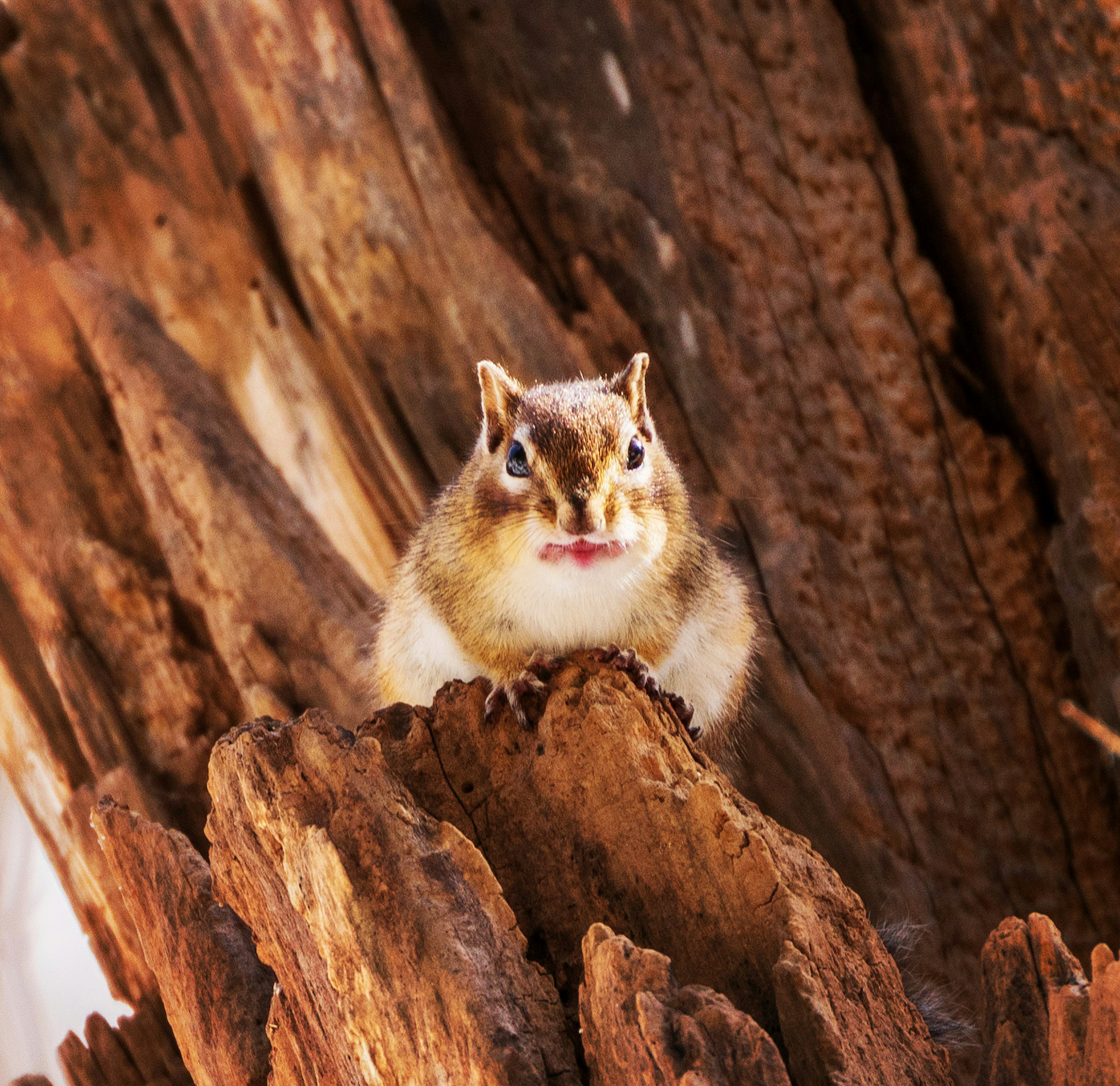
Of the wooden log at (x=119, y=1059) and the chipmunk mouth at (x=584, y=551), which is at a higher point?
the chipmunk mouth at (x=584, y=551)

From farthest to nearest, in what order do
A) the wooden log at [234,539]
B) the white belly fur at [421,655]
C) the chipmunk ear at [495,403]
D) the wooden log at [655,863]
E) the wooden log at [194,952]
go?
the wooden log at [234,539] < the white belly fur at [421,655] < the chipmunk ear at [495,403] < the wooden log at [194,952] < the wooden log at [655,863]

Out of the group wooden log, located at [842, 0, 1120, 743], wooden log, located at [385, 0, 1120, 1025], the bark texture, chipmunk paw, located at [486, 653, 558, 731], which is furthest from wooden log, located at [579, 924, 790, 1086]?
wooden log, located at [842, 0, 1120, 743]

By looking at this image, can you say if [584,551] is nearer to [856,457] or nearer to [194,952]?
[194,952]

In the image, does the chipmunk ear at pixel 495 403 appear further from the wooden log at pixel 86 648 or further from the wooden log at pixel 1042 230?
the wooden log at pixel 1042 230

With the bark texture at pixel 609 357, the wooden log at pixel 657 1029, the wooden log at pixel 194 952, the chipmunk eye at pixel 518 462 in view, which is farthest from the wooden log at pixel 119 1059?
the chipmunk eye at pixel 518 462

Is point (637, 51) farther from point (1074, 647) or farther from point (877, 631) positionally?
point (1074, 647)

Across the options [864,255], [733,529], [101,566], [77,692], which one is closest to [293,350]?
[101,566]

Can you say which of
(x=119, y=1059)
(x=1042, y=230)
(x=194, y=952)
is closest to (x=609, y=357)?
(x=1042, y=230)
